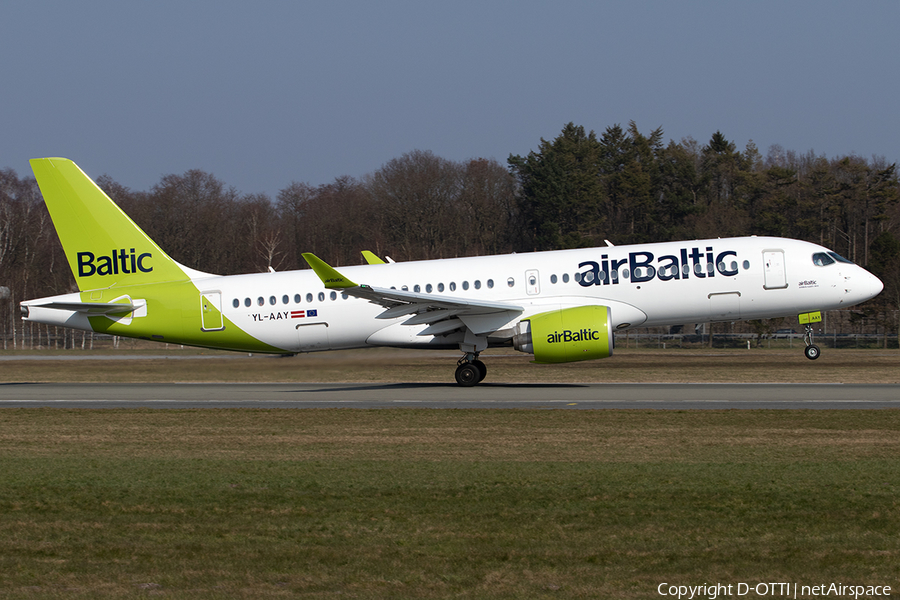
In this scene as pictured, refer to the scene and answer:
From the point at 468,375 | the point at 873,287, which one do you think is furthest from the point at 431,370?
the point at 873,287

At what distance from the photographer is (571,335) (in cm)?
2506

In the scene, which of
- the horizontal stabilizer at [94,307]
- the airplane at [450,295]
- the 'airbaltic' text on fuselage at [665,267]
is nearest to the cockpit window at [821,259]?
the airplane at [450,295]

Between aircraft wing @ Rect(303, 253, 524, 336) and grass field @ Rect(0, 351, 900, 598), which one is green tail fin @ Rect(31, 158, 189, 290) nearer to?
aircraft wing @ Rect(303, 253, 524, 336)

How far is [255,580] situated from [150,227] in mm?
90810

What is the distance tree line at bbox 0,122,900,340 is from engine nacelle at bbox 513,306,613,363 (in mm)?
53682

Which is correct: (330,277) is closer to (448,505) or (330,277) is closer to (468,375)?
(468,375)

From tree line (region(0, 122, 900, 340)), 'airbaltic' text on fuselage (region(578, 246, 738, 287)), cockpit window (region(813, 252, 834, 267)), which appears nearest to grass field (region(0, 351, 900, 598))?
'airbaltic' text on fuselage (region(578, 246, 738, 287))

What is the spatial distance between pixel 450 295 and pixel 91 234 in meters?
11.1

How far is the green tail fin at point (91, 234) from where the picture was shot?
27.7m

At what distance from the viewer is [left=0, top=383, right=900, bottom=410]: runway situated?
21.8 m

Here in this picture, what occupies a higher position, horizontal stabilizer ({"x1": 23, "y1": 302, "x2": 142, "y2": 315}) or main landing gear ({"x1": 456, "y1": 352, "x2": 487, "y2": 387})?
horizontal stabilizer ({"x1": 23, "y1": 302, "x2": 142, "y2": 315})

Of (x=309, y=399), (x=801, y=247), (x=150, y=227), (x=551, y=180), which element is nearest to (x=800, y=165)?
(x=551, y=180)

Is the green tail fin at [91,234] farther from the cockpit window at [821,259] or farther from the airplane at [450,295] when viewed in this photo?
the cockpit window at [821,259]

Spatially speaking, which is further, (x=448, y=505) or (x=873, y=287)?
(x=873, y=287)
